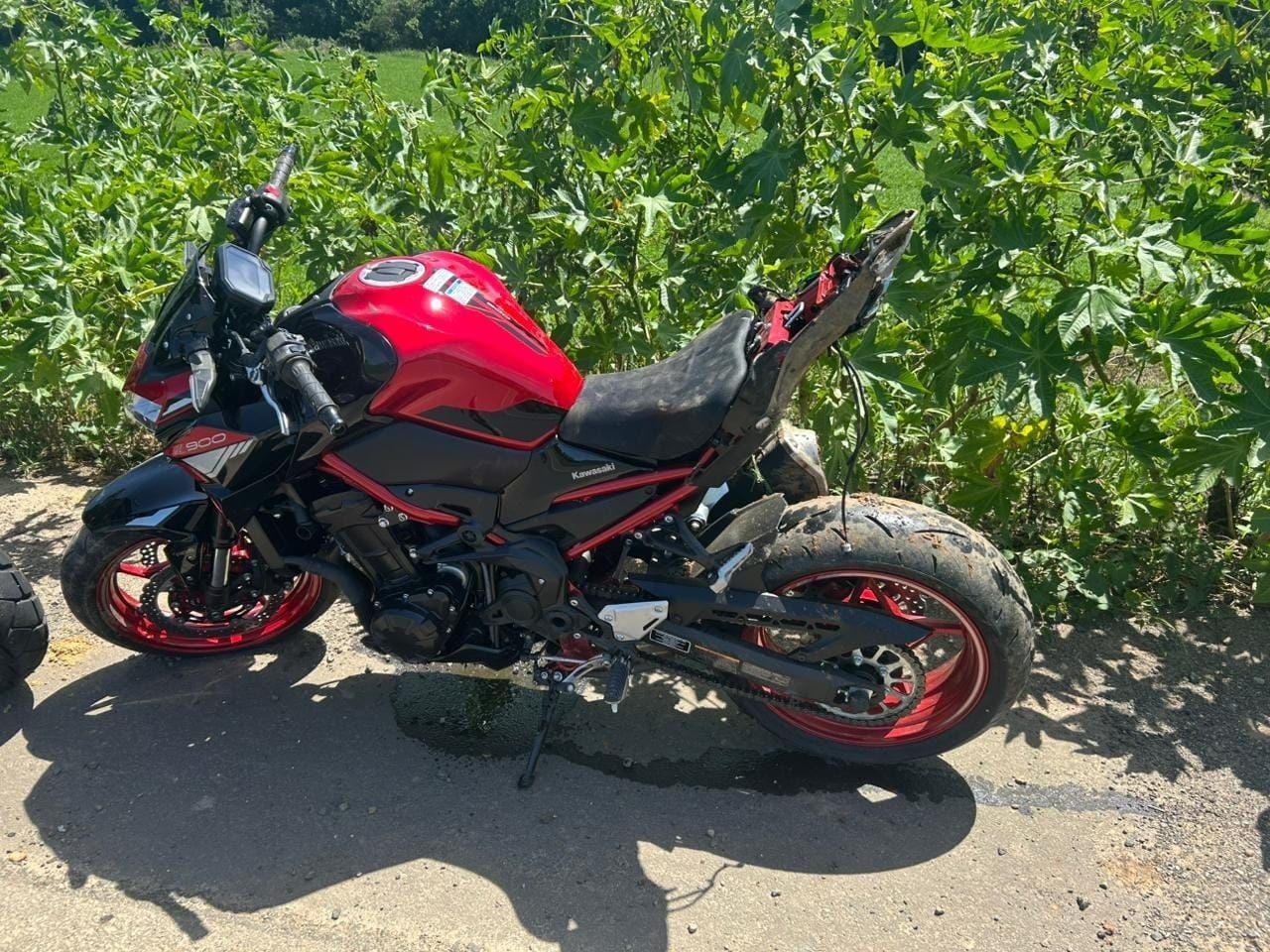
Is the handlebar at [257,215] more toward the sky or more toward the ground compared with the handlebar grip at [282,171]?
more toward the ground

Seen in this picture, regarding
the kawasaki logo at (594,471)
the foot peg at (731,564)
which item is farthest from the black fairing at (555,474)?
the foot peg at (731,564)

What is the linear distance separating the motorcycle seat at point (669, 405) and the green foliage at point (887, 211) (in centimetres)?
81

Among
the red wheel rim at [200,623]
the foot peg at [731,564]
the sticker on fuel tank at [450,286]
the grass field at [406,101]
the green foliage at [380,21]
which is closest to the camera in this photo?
the sticker on fuel tank at [450,286]

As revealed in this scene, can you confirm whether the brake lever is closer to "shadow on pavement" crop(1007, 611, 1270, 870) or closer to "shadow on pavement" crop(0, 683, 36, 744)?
"shadow on pavement" crop(0, 683, 36, 744)

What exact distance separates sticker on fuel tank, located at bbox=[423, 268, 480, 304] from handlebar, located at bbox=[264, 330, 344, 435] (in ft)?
1.23

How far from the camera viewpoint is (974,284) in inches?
131

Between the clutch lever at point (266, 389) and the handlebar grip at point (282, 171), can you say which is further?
the handlebar grip at point (282, 171)

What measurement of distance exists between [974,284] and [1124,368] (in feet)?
5.31

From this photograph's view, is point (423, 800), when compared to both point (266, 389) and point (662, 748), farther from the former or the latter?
point (266, 389)

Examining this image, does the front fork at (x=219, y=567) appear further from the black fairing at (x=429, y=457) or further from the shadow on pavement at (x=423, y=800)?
the black fairing at (x=429, y=457)

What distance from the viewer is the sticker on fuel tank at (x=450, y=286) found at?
2566 mm

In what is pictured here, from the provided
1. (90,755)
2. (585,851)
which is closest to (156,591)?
(90,755)

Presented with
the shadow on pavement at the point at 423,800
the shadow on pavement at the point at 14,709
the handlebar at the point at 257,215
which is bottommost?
the shadow on pavement at the point at 14,709

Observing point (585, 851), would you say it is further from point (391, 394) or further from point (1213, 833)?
point (1213, 833)
